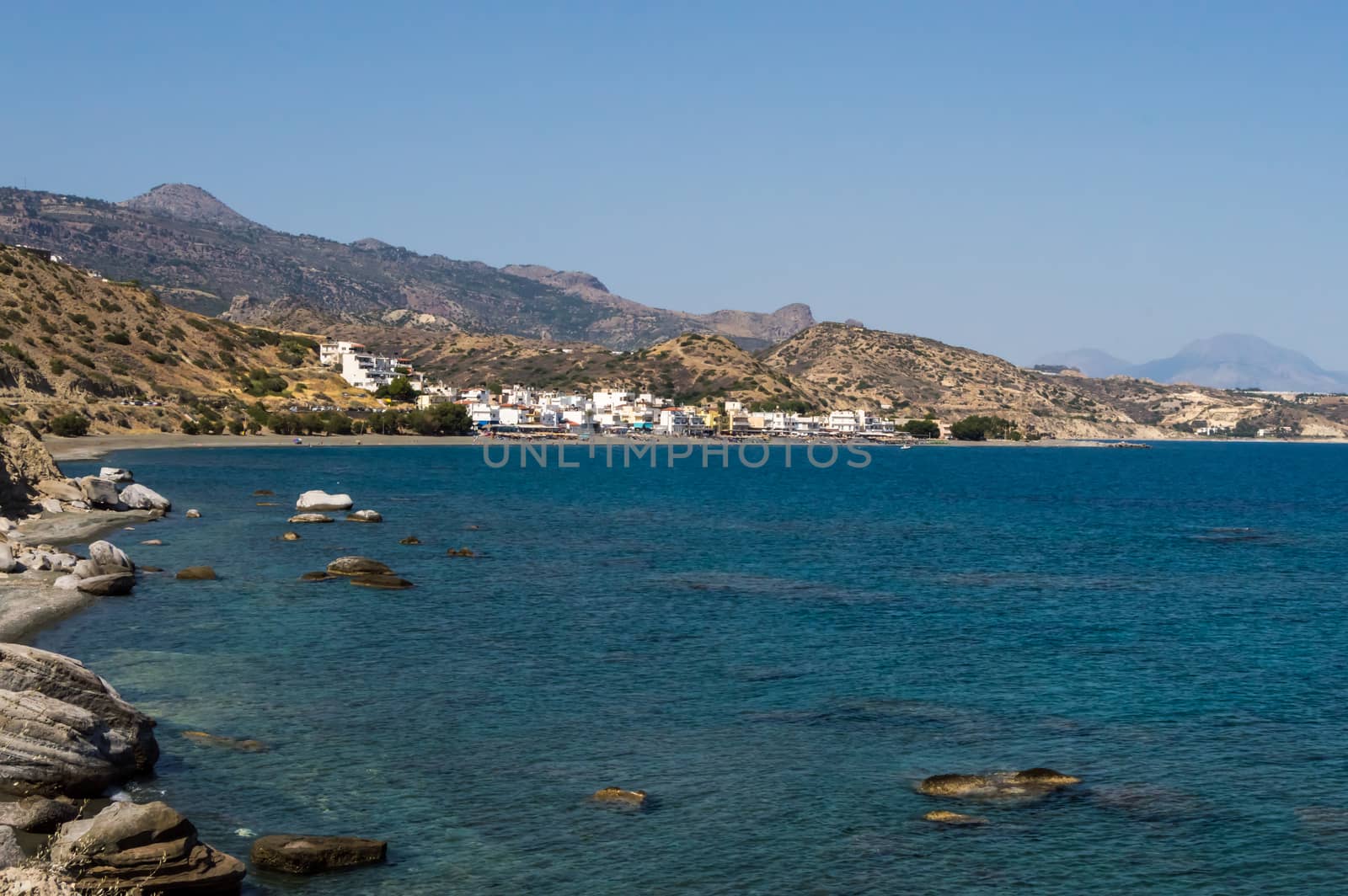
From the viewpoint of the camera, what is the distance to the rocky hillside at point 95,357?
147 metres

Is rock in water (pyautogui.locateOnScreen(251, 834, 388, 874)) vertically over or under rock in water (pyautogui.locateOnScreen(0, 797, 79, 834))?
under

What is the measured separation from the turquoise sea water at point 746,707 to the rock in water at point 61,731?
92 centimetres

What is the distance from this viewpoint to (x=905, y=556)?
6881 cm

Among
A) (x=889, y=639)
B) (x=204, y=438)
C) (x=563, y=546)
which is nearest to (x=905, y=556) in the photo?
(x=563, y=546)

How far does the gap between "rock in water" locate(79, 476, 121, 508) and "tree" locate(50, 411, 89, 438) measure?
6843 cm

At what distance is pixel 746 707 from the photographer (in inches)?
1270

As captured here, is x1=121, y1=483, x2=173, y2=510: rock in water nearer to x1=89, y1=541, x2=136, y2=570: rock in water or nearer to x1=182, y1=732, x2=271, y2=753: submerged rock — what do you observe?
x1=89, y1=541, x2=136, y2=570: rock in water

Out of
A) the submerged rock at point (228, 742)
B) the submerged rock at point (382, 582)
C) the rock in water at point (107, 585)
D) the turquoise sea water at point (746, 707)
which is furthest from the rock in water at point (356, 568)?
the submerged rock at point (228, 742)

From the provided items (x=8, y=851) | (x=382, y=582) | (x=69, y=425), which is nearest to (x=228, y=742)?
(x=8, y=851)

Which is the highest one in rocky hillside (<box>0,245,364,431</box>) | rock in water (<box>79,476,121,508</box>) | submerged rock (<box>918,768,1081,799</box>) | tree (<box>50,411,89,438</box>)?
rocky hillside (<box>0,245,364,431</box>)

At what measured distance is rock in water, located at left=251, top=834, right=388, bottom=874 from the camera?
67.5 ft

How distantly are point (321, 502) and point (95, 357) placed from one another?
344 feet

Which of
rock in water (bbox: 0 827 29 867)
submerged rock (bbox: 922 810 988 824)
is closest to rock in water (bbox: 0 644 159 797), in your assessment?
rock in water (bbox: 0 827 29 867)

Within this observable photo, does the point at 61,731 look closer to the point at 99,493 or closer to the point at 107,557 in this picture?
the point at 107,557
